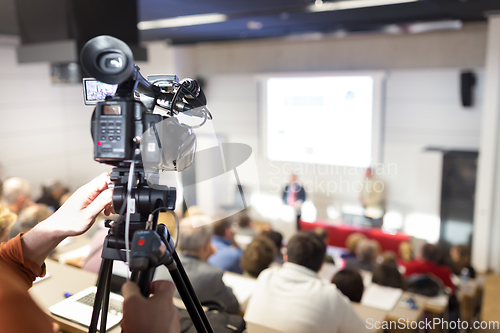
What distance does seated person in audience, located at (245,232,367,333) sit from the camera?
1677mm

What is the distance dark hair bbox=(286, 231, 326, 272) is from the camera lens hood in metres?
1.44

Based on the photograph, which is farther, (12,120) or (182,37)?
(182,37)

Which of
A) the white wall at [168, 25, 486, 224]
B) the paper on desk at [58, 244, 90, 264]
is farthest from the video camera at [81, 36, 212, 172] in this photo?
the white wall at [168, 25, 486, 224]

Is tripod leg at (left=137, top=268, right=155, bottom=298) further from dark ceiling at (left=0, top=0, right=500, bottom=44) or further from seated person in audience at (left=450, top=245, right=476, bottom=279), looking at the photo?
seated person in audience at (left=450, top=245, right=476, bottom=279)

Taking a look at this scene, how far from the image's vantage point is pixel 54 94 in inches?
257

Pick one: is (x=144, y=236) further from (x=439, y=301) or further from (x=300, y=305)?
(x=439, y=301)

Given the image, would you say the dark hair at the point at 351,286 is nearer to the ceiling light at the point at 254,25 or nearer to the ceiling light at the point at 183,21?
the ceiling light at the point at 183,21

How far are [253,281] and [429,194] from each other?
430 centimetres

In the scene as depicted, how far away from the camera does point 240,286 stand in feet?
7.13

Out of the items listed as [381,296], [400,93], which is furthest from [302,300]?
[400,93]

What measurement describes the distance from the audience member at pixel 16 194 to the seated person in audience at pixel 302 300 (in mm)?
2149

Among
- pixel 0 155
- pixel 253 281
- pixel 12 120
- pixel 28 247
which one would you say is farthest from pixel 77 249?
pixel 12 120

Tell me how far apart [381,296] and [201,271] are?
1.25 m

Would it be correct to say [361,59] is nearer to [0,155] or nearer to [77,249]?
[77,249]
